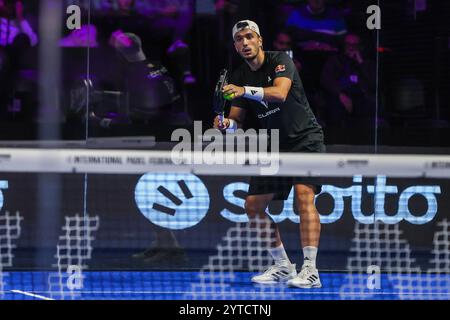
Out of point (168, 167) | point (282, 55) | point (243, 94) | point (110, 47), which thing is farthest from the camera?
point (110, 47)

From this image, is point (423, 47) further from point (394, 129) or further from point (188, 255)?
point (188, 255)

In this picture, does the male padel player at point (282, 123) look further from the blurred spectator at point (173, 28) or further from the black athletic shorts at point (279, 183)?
the blurred spectator at point (173, 28)

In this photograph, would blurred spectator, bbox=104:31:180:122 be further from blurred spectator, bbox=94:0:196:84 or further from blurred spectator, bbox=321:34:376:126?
blurred spectator, bbox=321:34:376:126

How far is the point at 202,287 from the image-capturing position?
7359 millimetres

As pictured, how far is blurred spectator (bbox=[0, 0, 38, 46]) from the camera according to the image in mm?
7945

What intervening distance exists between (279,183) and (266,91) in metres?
0.80

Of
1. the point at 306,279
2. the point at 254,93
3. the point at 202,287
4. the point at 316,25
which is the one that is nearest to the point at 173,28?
the point at 316,25

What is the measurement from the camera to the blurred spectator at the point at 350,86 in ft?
26.8

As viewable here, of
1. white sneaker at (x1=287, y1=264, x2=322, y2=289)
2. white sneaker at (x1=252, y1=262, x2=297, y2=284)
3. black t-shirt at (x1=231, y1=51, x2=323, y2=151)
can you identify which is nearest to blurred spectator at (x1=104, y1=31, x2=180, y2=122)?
black t-shirt at (x1=231, y1=51, x2=323, y2=151)

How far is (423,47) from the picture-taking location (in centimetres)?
815

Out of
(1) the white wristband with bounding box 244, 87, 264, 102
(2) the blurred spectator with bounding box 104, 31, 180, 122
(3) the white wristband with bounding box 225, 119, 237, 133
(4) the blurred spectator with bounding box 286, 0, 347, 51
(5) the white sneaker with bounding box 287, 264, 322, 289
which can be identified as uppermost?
(4) the blurred spectator with bounding box 286, 0, 347, 51

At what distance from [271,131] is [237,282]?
116 centimetres

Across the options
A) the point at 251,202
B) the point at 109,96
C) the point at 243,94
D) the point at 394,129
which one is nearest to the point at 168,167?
the point at 243,94

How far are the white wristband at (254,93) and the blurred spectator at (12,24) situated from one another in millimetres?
2143
